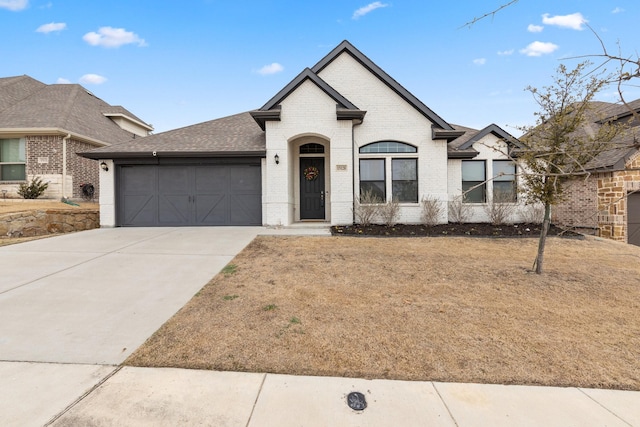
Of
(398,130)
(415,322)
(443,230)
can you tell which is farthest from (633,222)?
(415,322)

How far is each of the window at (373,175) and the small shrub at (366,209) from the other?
526 millimetres

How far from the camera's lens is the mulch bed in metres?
10.3

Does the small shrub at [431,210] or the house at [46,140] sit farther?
the house at [46,140]

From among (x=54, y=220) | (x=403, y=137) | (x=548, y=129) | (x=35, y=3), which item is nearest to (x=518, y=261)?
(x=548, y=129)

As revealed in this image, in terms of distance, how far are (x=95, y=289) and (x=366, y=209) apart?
Result: 27.7 ft

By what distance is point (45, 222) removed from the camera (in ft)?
36.2

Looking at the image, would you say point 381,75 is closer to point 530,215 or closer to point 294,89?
point 294,89

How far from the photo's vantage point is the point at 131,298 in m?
4.90

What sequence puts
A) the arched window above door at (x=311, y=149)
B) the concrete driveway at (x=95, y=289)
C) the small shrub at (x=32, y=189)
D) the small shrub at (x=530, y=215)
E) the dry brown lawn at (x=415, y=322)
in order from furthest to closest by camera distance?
the arched window above door at (x=311, y=149)
the small shrub at (x=32, y=189)
the small shrub at (x=530, y=215)
the concrete driveway at (x=95, y=289)
the dry brown lawn at (x=415, y=322)

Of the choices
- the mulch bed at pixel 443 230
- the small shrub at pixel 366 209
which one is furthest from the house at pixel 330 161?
the mulch bed at pixel 443 230

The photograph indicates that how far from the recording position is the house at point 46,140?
1412 centimetres

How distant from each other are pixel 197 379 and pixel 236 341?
0.71 metres

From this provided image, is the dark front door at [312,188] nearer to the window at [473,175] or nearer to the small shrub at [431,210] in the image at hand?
the small shrub at [431,210]

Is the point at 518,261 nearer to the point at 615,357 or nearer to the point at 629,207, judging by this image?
the point at 615,357
